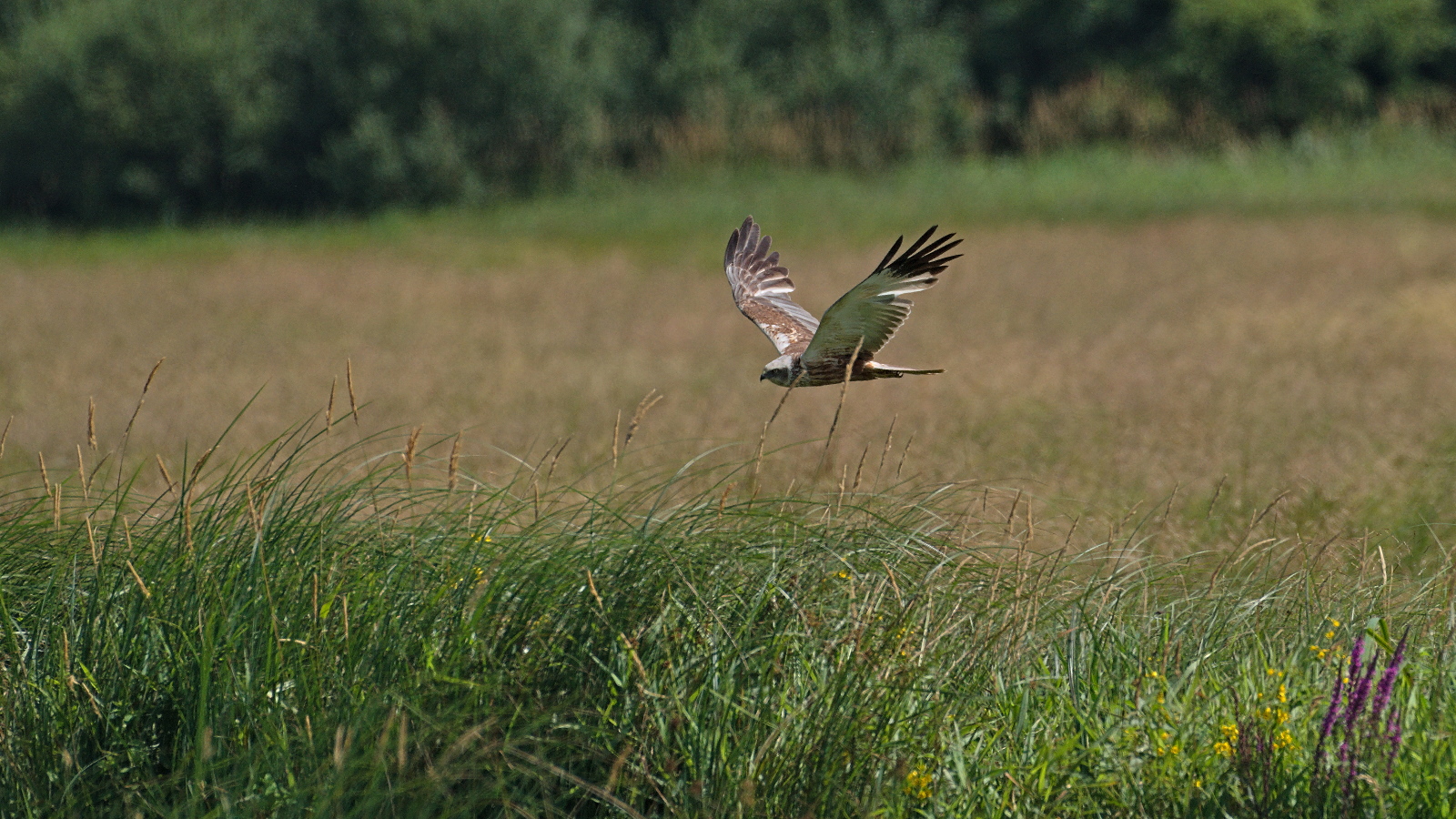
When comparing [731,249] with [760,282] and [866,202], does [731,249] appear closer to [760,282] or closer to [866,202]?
[760,282]

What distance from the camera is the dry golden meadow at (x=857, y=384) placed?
544 cm

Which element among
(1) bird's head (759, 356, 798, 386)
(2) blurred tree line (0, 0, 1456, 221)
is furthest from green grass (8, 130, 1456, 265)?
(1) bird's head (759, 356, 798, 386)

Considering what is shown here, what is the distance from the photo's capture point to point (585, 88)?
18.1 metres

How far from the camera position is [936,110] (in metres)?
19.4

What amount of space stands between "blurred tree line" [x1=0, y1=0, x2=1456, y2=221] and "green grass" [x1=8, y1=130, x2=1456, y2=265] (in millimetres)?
873

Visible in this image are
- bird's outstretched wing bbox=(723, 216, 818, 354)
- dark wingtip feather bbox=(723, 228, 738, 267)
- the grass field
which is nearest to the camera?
the grass field

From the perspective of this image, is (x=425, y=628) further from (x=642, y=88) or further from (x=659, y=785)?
(x=642, y=88)

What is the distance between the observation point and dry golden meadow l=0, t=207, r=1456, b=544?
5.44 m

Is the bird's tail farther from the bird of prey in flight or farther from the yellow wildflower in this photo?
the yellow wildflower

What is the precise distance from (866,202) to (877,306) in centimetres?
1254

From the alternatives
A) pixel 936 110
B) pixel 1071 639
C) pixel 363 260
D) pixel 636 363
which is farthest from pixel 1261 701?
pixel 936 110

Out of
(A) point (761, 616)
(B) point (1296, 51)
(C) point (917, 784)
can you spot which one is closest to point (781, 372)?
(A) point (761, 616)

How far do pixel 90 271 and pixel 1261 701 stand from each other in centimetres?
1285

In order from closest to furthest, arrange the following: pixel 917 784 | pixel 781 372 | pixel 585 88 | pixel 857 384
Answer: pixel 917 784
pixel 781 372
pixel 857 384
pixel 585 88
